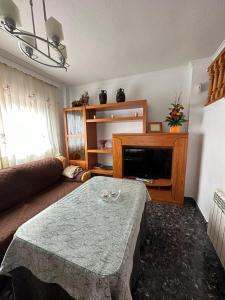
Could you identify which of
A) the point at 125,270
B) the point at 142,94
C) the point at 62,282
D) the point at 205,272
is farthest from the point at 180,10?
the point at 205,272

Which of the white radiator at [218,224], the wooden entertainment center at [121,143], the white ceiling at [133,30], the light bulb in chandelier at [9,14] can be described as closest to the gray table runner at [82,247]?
the white radiator at [218,224]

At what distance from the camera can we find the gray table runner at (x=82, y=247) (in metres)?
0.67

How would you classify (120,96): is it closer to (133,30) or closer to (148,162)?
(133,30)

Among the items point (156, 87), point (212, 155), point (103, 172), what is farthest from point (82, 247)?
point (156, 87)

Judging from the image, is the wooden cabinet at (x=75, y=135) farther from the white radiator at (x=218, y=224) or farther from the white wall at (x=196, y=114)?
the white radiator at (x=218, y=224)

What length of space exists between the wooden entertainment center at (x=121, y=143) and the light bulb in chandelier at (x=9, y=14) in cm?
192

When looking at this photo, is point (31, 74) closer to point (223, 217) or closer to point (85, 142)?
point (85, 142)

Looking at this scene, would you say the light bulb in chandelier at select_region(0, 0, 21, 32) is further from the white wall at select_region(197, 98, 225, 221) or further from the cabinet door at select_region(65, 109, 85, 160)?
the cabinet door at select_region(65, 109, 85, 160)

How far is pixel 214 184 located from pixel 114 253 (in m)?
1.60

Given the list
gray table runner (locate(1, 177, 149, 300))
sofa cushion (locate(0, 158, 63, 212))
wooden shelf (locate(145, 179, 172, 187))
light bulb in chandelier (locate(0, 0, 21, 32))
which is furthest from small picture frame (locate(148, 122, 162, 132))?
light bulb in chandelier (locate(0, 0, 21, 32))

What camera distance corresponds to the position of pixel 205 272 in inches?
50.6

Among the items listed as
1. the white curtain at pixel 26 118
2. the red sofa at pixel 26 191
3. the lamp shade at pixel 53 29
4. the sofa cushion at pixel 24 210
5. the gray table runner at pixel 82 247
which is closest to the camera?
the gray table runner at pixel 82 247

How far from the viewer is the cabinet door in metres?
3.01

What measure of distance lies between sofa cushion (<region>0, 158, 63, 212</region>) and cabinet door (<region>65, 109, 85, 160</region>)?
2.18 ft
